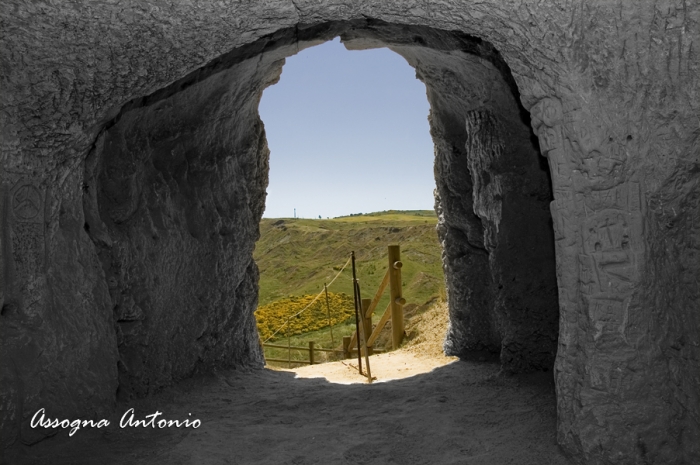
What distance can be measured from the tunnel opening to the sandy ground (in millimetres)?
337

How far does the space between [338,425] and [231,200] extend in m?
2.23

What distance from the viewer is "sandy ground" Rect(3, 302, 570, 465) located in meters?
3.55

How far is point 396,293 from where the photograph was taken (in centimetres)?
788

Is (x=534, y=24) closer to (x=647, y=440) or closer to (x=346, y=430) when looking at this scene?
(x=647, y=440)

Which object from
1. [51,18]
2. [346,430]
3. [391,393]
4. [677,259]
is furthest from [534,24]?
[391,393]

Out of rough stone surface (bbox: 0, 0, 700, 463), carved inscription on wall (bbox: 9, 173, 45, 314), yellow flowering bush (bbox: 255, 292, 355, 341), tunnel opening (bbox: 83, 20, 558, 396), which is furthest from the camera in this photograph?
yellow flowering bush (bbox: 255, 292, 355, 341)

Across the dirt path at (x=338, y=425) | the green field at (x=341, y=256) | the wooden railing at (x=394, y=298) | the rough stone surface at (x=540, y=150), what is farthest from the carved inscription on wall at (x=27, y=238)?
the green field at (x=341, y=256)

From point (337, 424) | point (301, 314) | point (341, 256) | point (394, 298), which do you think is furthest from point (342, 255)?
point (337, 424)

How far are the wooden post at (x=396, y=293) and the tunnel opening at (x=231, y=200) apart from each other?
2.00m

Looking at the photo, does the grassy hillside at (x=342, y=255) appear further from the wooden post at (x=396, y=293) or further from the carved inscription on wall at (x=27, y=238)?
the carved inscription on wall at (x=27, y=238)

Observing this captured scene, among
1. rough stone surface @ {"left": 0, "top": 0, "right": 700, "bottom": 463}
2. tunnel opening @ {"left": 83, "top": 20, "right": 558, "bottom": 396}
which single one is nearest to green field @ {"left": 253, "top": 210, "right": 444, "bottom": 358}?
tunnel opening @ {"left": 83, "top": 20, "right": 558, "bottom": 396}

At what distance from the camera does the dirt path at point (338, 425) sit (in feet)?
11.6

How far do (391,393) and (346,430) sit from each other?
2.85 ft

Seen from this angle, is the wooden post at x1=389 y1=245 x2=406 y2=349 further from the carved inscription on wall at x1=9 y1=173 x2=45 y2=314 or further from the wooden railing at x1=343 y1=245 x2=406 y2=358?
the carved inscription on wall at x1=9 y1=173 x2=45 y2=314
